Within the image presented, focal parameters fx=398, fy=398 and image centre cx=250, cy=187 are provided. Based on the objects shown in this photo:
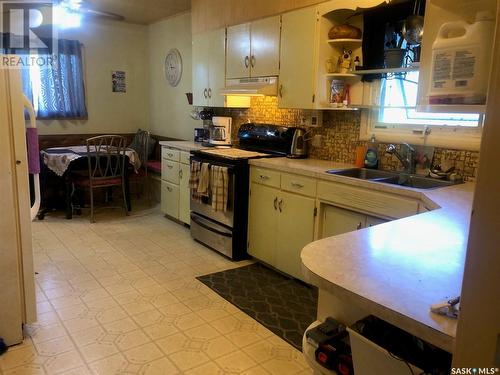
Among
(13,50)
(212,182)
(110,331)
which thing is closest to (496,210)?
(110,331)

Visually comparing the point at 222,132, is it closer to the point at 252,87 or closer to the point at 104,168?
the point at 252,87

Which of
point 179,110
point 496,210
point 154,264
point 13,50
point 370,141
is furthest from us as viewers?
point 179,110

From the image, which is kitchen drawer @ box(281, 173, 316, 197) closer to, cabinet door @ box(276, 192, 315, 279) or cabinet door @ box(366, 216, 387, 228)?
cabinet door @ box(276, 192, 315, 279)

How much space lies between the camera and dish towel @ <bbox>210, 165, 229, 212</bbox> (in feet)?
11.1

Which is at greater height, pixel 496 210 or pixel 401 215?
pixel 496 210

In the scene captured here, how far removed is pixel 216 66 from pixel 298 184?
1.78m

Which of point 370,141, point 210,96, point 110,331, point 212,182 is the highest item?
point 210,96

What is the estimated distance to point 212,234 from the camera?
12.1 feet

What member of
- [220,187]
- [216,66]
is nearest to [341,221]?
[220,187]

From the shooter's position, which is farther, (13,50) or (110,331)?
(13,50)

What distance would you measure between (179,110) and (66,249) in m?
2.56

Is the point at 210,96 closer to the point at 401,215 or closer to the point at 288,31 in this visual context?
the point at 288,31

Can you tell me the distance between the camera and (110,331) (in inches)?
93.0

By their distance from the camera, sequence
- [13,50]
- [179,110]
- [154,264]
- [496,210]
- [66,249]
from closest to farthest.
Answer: [496,210], [154,264], [66,249], [13,50], [179,110]
